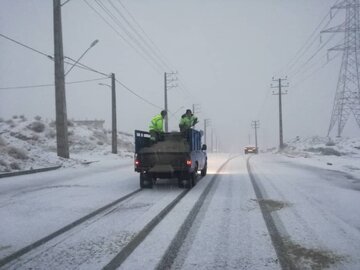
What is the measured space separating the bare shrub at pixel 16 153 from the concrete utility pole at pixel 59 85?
333cm

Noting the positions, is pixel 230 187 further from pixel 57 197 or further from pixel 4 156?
pixel 4 156

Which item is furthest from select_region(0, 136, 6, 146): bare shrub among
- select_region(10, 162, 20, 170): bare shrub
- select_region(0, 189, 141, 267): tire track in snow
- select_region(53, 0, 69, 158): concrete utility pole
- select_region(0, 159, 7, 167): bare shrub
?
select_region(0, 189, 141, 267): tire track in snow

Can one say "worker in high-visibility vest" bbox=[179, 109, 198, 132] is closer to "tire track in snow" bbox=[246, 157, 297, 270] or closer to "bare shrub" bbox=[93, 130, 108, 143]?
"tire track in snow" bbox=[246, 157, 297, 270]

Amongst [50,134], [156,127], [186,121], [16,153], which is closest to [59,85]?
[16,153]

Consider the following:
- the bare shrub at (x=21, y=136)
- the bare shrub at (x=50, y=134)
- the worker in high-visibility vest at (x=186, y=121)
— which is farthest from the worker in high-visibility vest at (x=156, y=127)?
the bare shrub at (x=50, y=134)

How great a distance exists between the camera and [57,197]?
39.4 ft

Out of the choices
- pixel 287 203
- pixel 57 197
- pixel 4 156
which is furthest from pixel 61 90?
pixel 287 203

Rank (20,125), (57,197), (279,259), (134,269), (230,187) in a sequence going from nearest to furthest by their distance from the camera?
(134,269), (279,259), (57,197), (230,187), (20,125)

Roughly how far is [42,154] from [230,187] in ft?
48.2

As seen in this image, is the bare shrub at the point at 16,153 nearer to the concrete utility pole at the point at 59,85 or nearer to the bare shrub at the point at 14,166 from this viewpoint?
the bare shrub at the point at 14,166

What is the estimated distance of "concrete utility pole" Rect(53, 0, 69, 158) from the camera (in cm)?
2617

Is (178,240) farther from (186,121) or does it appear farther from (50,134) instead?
(50,134)

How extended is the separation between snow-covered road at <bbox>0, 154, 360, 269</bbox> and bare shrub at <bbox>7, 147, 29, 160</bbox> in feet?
31.6

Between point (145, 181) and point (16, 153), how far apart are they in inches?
451
